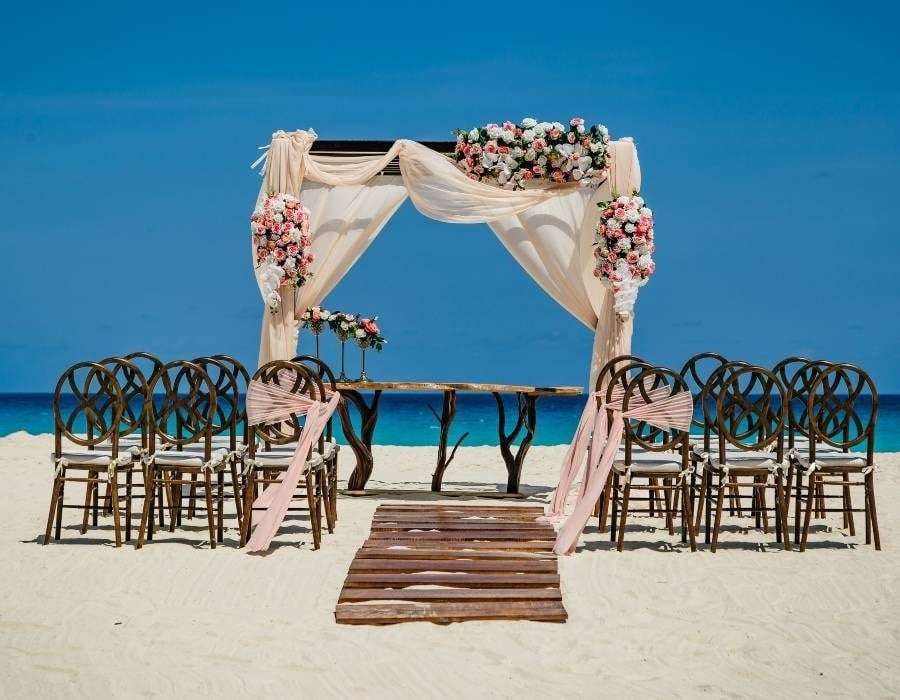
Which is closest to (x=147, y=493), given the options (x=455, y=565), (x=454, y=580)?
(x=455, y=565)

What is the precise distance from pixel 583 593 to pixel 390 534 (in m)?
1.63

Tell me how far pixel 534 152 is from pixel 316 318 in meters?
2.23

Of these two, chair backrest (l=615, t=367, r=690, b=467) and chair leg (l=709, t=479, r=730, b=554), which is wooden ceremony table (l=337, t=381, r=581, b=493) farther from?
chair leg (l=709, t=479, r=730, b=554)

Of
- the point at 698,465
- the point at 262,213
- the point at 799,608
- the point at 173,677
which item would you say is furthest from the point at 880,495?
the point at 173,677

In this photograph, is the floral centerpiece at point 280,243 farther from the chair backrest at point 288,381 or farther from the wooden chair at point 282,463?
the wooden chair at point 282,463

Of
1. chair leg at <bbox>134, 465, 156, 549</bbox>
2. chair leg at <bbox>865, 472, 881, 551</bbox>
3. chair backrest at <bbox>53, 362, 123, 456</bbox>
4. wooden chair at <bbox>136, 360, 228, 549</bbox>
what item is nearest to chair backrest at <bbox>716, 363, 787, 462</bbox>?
chair leg at <bbox>865, 472, 881, 551</bbox>

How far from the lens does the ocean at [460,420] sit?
26213 millimetres

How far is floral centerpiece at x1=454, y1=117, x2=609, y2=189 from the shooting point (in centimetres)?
815

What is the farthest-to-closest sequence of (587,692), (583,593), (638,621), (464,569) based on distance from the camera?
1. (464,569)
2. (583,593)
3. (638,621)
4. (587,692)

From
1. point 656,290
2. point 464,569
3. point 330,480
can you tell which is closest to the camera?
point 464,569

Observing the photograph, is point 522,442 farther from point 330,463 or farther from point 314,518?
point 314,518

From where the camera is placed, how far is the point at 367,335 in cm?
817

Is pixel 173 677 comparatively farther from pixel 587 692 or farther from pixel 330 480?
pixel 330 480

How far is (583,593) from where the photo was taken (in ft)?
15.6
